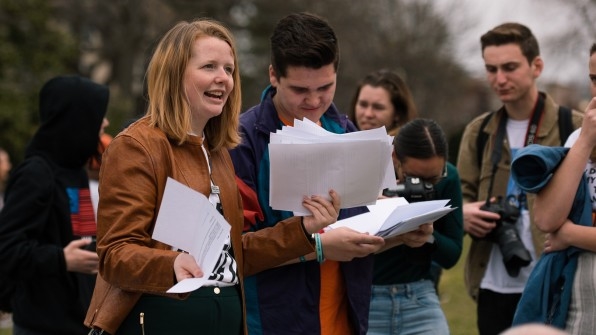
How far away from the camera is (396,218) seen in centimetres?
414

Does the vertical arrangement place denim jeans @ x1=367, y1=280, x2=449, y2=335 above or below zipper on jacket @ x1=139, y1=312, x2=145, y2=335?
below

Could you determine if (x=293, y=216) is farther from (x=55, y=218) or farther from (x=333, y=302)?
(x=55, y=218)

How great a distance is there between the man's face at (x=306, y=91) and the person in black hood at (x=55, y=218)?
1426 millimetres

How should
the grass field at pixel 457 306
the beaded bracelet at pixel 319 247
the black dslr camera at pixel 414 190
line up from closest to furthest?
the beaded bracelet at pixel 319 247 < the black dslr camera at pixel 414 190 < the grass field at pixel 457 306

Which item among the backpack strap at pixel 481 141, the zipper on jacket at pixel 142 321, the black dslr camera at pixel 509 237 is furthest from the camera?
the backpack strap at pixel 481 141

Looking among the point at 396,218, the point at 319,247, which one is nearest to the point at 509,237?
the point at 396,218

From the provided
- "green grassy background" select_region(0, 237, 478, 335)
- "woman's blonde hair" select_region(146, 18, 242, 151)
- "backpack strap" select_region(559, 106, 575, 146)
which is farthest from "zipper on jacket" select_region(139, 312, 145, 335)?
"green grassy background" select_region(0, 237, 478, 335)

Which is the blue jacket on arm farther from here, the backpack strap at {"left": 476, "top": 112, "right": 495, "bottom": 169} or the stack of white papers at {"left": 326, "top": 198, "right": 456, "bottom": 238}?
the backpack strap at {"left": 476, "top": 112, "right": 495, "bottom": 169}

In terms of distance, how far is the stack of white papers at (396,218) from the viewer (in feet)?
13.6

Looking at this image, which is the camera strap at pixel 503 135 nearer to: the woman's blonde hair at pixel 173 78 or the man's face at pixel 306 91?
the man's face at pixel 306 91

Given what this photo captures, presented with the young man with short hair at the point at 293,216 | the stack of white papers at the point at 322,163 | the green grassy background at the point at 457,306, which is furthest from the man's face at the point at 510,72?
the green grassy background at the point at 457,306

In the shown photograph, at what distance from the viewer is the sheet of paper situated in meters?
3.19

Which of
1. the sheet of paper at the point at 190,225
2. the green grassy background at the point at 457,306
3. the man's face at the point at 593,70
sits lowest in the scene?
the green grassy background at the point at 457,306

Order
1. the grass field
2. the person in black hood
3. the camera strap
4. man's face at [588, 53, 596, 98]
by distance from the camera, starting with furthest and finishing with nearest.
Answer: the grass field
the camera strap
the person in black hood
man's face at [588, 53, 596, 98]
